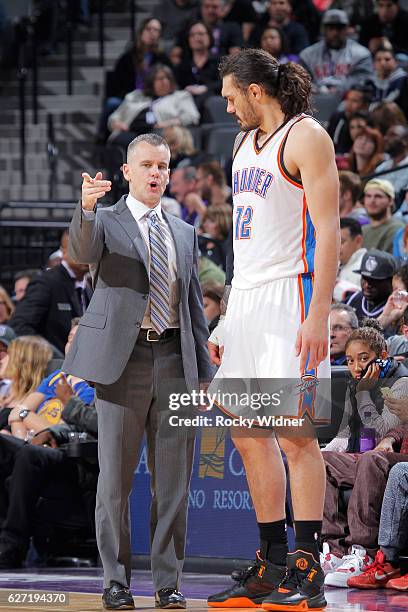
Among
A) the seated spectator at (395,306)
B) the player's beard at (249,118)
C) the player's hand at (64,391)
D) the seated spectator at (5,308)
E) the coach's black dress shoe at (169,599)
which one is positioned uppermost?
the player's beard at (249,118)

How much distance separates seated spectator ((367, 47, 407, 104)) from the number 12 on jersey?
8048 millimetres

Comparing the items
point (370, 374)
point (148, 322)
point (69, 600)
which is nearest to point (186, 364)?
point (148, 322)

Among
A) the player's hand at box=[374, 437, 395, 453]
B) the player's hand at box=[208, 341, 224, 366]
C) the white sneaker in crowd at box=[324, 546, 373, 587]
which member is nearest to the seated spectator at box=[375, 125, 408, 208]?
the player's hand at box=[374, 437, 395, 453]

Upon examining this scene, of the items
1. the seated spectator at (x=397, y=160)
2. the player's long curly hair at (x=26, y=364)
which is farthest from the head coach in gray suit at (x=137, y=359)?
the seated spectator at (x=397, y=160)

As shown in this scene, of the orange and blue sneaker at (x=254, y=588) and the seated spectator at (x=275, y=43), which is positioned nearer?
the orange and blue sneaker at (x=254, y=588)

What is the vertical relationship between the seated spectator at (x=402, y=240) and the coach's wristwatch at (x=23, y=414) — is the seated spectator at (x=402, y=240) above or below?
above

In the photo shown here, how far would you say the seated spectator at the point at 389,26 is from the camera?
14031 mm

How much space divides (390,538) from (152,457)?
4.66 ft

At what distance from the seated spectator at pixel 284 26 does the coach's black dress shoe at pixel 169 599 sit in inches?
381

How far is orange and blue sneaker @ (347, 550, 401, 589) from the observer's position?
19.9ft

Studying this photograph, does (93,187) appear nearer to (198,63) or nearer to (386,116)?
(386,116)

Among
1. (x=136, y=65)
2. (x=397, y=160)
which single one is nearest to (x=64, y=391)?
(x=397, y=160)

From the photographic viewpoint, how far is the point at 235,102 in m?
4.94

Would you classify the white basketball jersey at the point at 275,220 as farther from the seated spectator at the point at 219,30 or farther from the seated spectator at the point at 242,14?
the seated spectator at the point at 242,14
